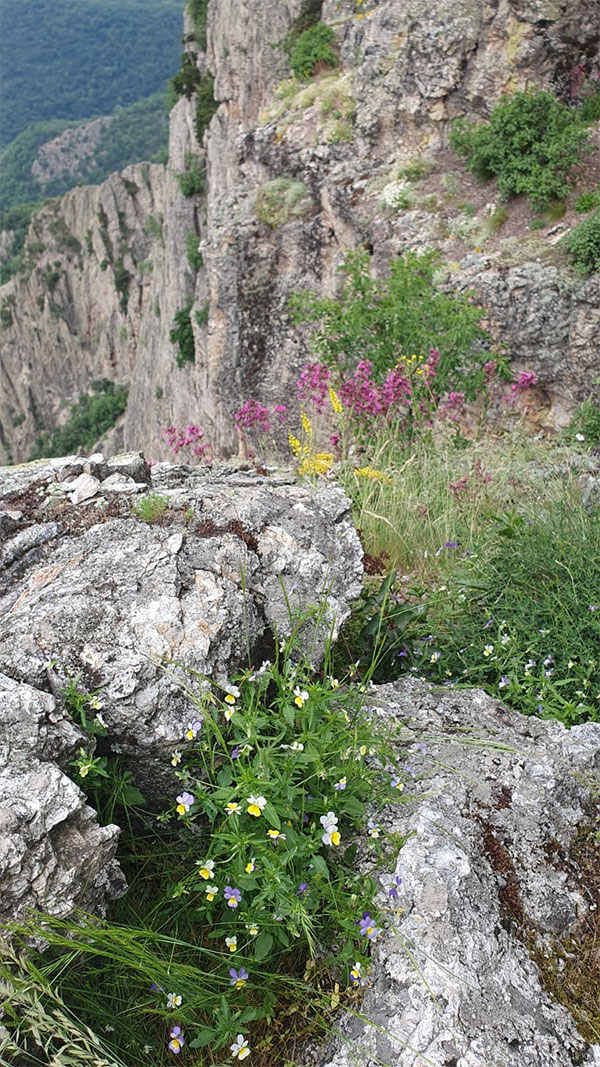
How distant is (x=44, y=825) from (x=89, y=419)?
59.2 m

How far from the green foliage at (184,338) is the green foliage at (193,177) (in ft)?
15.9

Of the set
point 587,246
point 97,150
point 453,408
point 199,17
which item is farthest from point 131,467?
point 97,150

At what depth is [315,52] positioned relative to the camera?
1650 cm

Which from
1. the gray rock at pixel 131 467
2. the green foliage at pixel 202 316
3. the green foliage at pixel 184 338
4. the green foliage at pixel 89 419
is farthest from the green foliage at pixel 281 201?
the green foliage at pixel 89 419

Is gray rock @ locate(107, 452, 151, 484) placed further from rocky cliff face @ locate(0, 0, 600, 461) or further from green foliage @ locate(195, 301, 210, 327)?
green foliage @ locate(195, 301, 210, 327)

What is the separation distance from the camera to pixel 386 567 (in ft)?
12.3

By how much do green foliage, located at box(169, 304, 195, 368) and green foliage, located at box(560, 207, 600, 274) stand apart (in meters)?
20.6

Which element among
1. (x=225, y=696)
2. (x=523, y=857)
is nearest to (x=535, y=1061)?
(x=523, y=857)

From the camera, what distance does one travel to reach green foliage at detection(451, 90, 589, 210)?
10.6 m

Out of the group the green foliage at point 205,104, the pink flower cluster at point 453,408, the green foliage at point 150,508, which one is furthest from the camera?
the green foliage at point 205,104

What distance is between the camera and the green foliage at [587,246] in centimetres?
914

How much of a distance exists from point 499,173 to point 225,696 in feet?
37.6

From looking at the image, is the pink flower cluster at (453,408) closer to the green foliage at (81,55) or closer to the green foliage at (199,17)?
the green foliage at (199,17)

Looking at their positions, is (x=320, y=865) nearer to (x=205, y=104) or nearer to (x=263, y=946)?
(x=263, y=946)
